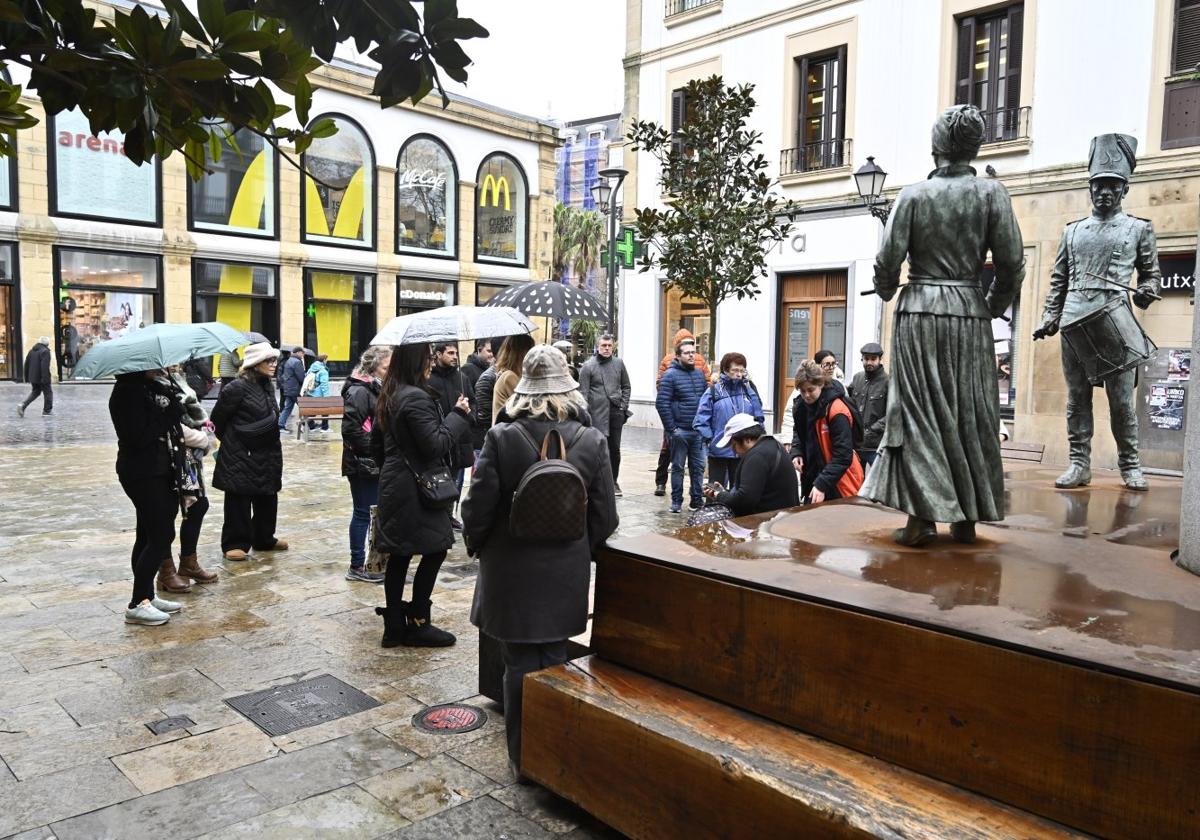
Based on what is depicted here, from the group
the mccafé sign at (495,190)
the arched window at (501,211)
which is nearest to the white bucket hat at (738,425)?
the arched window at (501,211)

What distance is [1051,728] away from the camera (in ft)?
8.23

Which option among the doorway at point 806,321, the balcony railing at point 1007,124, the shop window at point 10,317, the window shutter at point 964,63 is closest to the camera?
the balcony railing at point 1007,124

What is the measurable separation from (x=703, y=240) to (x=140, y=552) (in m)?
7.04

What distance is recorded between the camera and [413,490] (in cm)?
522

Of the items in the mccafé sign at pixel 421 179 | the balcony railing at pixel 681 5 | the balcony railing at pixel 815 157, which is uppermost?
the balcony railing at pixel 681 5

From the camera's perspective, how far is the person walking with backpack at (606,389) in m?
9.91

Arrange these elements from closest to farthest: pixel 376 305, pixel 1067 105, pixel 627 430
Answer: pixel 1067 105, pixel 627 430, pixel 376 305

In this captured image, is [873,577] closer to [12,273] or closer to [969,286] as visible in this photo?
[969,286]

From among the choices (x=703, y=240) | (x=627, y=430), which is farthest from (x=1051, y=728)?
(x=627, y=430)

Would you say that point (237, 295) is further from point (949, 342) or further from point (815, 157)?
point (949, 342)

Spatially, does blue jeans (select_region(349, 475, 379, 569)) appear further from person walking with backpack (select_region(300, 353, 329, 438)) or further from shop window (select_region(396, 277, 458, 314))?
shop window (select_region(396, 277, 458, 314))

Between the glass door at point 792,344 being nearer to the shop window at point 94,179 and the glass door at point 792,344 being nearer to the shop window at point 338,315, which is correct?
the shop window at point 338,315

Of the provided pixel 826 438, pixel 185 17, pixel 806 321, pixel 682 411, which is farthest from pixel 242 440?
pixel 806 321

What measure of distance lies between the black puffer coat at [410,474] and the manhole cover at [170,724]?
51.9 inches
